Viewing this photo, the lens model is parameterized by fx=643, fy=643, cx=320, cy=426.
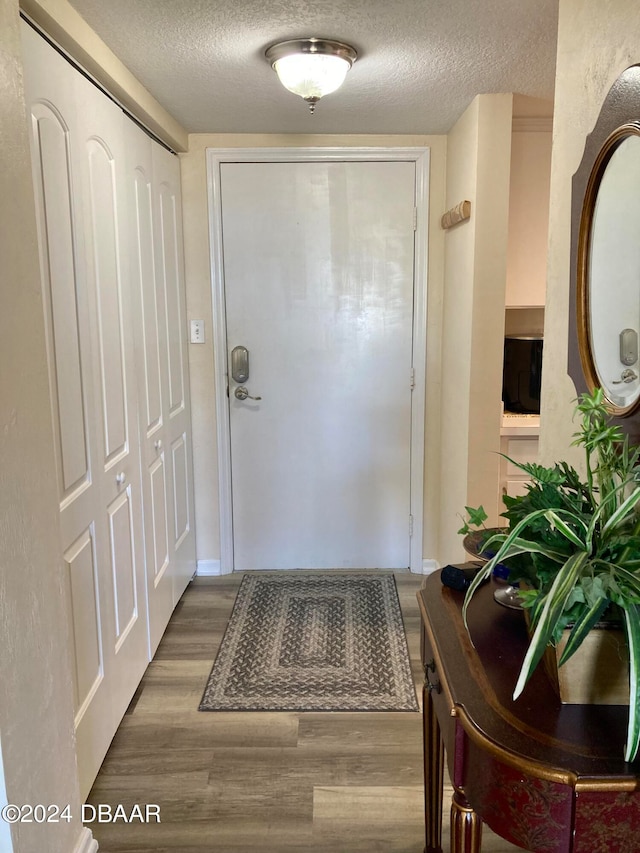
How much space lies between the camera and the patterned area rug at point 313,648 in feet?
7.52

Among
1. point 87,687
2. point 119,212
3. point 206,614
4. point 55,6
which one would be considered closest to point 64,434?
point 87,687

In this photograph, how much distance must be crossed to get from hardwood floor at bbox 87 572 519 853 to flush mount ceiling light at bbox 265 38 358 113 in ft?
6.85

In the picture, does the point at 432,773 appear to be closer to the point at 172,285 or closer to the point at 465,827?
the point at 465,827

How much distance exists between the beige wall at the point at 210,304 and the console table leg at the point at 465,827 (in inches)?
89.3

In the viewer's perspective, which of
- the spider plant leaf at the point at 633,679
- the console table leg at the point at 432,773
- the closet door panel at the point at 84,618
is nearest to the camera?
the spider plant leaf at the point at 633,679

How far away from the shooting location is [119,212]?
7.03ft

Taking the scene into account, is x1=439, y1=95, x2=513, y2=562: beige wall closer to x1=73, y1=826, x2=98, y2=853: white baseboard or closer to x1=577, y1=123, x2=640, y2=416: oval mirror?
x1=577, y1=123, x2=640, y2=416: oval mirror

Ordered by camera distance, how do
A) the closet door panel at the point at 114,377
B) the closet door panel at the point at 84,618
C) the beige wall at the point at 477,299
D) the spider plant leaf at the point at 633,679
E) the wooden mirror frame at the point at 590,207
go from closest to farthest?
the spider plant leaf at the point at 633,679
the wooden mirror frame at the point at 590,207
the closet door panel at the point at 84,618
the closet door panel at the point at 114,377
the beige wall at the point at 477,299

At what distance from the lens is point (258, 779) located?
1.91m

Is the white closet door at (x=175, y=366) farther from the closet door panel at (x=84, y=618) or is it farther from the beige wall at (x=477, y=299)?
the beige wall at (x=477, y=299)

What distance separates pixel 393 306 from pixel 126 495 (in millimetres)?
1615

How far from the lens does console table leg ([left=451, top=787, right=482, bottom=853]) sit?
3.39ft

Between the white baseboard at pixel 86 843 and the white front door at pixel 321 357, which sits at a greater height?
the white front door at pixel 321 357

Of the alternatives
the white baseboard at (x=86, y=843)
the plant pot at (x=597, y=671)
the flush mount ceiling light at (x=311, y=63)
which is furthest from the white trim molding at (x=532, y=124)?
the white baseboard at (x=86, y=843)
